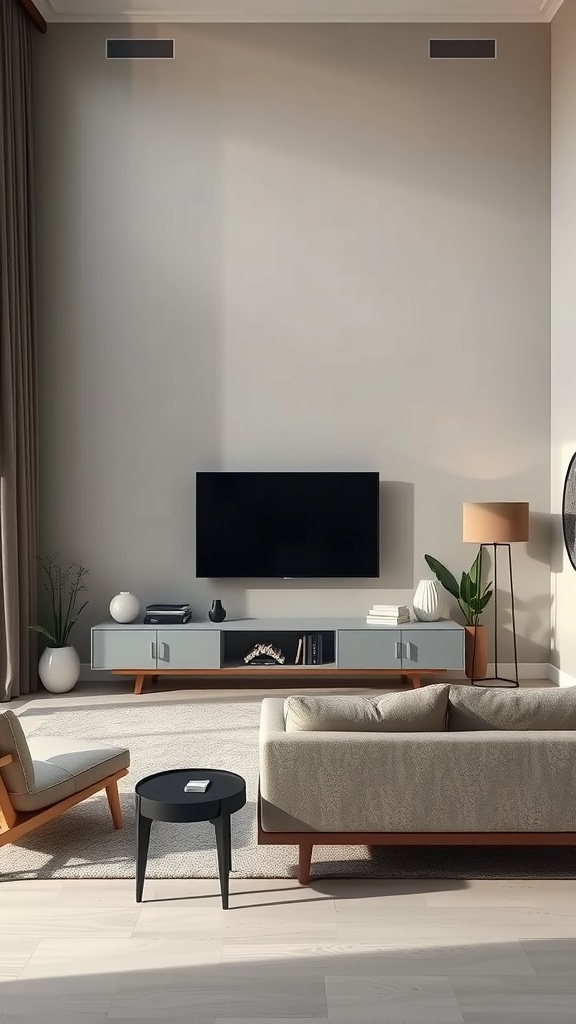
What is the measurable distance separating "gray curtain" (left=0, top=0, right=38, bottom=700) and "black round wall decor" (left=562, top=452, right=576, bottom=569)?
3.52m

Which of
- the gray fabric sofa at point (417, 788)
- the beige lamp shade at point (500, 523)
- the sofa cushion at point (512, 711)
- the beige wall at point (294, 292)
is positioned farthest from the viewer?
the beige wall at point (294, 292)

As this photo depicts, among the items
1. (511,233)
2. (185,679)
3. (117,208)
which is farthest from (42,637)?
(511,233)

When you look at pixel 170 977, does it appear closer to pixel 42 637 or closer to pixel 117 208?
pixel 42 637

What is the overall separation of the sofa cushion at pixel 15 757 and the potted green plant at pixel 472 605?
3717mm

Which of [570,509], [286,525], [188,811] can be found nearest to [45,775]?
[188,811]

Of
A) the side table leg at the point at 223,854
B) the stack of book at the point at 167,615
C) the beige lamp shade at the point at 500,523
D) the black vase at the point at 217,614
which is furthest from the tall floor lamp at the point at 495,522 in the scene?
the side table leg at the point at 223,854

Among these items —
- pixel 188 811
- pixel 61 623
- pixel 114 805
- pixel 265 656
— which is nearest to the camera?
→ pixel 188 811

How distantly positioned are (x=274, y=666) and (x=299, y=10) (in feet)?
14.5

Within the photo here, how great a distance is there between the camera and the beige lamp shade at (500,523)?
598cm

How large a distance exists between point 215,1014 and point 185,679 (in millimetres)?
4238

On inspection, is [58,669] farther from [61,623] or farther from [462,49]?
[462,49]

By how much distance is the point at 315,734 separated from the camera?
304cm

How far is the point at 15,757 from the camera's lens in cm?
311

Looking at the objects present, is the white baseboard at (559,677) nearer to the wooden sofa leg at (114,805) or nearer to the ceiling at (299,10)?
the wooden sofa leg at (114,805)
